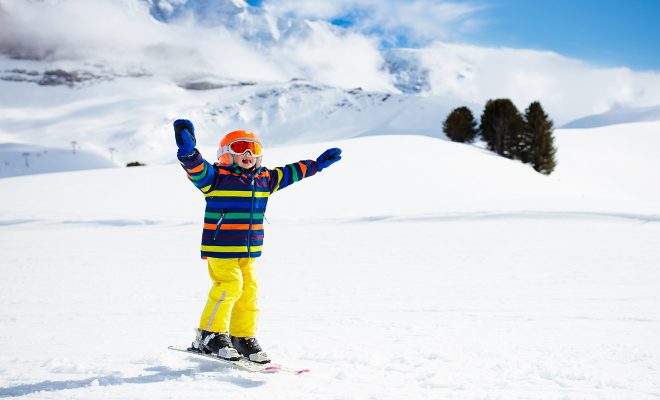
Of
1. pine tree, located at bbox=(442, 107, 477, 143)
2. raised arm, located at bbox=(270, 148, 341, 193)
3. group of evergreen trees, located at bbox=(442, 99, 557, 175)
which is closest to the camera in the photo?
raised arm, located at bbox=(270, 148, 341, 193)

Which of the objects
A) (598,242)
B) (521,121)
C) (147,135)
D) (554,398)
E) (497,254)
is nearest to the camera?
(554,398)

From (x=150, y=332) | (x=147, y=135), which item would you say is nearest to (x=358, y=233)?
(x=150, y=332)

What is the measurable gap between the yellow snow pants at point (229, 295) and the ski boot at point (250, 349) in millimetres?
45

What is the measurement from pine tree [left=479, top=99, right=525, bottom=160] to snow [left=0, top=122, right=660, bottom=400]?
26.4 m

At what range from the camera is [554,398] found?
10.2ft

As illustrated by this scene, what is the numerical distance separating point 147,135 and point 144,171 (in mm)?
173648

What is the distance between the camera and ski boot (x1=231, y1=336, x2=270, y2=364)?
12.2 ft

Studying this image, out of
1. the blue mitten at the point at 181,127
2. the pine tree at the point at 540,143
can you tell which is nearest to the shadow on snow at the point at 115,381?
the blue mitten at the point at 181,127

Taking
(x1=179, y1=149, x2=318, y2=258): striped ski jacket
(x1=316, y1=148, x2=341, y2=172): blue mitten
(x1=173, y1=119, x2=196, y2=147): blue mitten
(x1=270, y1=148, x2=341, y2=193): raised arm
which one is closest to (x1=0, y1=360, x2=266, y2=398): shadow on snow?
(x1=179, y1=149, x2=318, y2=258): striped ski jacket

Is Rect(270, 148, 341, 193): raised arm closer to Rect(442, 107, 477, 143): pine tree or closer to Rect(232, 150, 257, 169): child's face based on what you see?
Rect(232, 150, 257, 169): child's face

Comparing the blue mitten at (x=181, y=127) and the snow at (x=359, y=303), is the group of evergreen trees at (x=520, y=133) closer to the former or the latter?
the snow at (x=359, y=303)

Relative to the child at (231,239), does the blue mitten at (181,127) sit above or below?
above

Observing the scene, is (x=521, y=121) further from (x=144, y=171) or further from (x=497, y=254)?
(x=497, y=254)

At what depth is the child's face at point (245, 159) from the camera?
3842 millimetres
